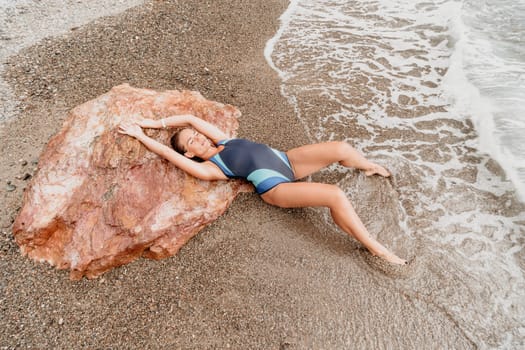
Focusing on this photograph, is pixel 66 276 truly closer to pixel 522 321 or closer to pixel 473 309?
pixel 473 309

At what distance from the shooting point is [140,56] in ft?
20.7

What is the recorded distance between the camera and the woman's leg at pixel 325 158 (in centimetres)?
413

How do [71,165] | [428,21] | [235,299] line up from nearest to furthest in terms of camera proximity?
[235,299], [71,165], [428,21]

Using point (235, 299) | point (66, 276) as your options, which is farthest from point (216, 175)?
point (66, 276)

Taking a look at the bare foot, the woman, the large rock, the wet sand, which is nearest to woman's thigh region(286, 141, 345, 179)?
the woman

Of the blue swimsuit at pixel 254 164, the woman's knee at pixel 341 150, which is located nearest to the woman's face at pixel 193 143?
the blue swimsuit at pixel 254 164

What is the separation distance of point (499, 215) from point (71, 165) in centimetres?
469

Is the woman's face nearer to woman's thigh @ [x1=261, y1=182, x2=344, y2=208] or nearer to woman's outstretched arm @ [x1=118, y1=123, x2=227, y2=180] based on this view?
woman's outstretched arm @ [x1=118, y1=123, x2=227, y2=180]

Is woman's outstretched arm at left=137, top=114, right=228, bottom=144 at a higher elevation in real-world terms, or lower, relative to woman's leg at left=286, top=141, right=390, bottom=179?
higher

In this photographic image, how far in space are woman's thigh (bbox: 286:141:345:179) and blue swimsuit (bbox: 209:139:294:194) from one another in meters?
0.19

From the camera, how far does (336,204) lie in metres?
3.57

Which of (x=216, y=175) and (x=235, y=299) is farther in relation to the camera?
(x=216, y=175)

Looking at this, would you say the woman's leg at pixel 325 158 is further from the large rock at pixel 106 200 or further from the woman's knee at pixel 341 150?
the large rock at pixel 106 200

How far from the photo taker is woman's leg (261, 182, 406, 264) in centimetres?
352
